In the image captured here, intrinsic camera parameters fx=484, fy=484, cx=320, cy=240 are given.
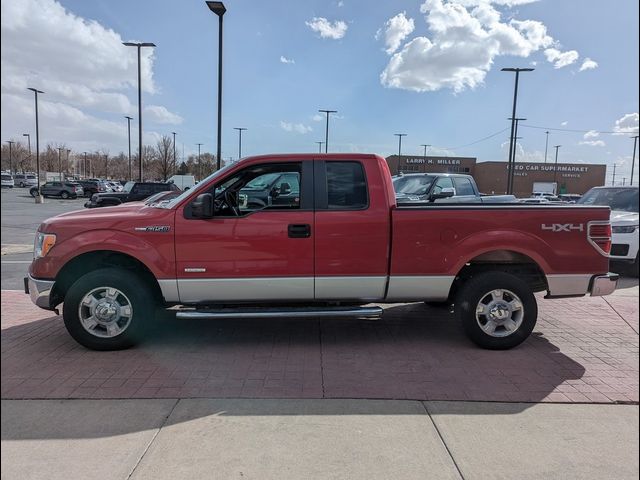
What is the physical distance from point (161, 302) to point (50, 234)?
4.05 ft

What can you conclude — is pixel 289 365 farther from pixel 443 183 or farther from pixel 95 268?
pixel 443 183

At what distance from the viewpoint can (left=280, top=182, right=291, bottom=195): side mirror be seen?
16.6ft

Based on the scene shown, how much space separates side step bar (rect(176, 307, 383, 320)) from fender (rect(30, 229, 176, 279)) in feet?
1.75

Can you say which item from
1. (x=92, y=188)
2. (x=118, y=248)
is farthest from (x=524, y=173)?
(x=118, y=248)

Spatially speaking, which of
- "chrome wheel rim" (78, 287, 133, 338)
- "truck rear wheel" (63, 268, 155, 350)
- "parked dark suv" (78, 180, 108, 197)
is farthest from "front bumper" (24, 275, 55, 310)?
"parked dark suv" (78, 180, 108, 197)

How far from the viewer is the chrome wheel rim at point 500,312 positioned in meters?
4.96

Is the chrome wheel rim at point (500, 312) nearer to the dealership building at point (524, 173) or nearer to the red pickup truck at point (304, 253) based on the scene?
the red pickup truck at point (304, 253)

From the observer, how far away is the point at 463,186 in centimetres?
1173

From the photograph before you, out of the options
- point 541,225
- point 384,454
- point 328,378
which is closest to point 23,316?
point 328,378

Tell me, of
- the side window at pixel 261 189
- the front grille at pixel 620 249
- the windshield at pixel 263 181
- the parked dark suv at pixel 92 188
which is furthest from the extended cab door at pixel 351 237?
the parked dark suv at pixel 92 188

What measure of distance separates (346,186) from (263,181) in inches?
35.0

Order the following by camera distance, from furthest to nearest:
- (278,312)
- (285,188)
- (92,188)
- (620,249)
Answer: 1. (92,188)
2. (620,249)
3. (285,188)
4. (278,312)

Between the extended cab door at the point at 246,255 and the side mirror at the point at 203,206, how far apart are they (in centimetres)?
8

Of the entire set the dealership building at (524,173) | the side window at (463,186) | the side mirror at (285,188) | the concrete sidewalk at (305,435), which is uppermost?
the dealership building at (524,173)
